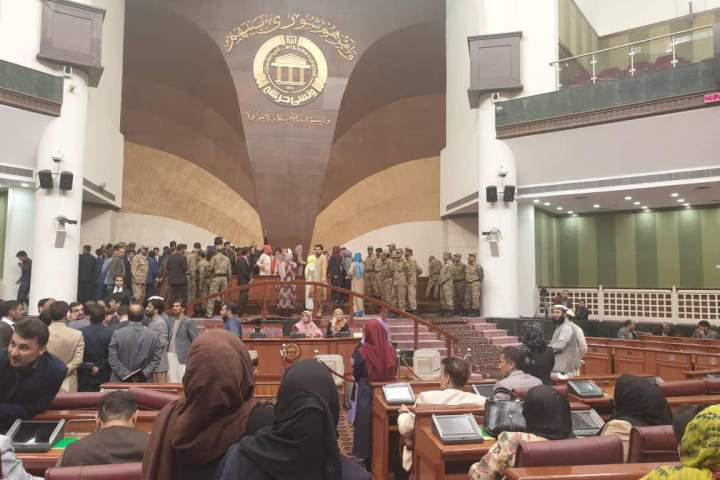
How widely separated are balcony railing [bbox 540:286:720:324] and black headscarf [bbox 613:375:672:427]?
10.9 meters

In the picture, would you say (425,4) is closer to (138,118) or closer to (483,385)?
(138,118)

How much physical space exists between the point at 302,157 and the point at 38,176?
7129mm

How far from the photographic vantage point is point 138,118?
18.6 m

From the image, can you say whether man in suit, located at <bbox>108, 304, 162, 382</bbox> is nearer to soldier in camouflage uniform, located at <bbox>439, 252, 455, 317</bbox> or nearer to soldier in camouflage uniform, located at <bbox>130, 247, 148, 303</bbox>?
soldier in camouflage uniform, located at <bbox>130, 247, 148, 303</bbox>

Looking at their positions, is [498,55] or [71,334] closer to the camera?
[71,334]

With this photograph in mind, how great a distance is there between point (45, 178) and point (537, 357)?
10.5 m

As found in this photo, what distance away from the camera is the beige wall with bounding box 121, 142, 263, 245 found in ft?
59.0

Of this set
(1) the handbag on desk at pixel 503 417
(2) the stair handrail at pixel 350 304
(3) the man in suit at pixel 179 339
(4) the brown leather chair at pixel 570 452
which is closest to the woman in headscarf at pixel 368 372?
(1) the handbag on desk at pixel 503 417

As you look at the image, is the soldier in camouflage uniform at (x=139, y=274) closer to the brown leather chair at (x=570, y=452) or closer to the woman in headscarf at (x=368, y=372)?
the woman in headscarf at (x=368, y=372)

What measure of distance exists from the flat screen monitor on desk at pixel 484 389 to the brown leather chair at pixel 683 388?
5.25ft

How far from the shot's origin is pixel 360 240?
19.1 m

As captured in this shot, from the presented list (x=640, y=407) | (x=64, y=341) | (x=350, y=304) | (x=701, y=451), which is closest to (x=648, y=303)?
(x=350, y=304)

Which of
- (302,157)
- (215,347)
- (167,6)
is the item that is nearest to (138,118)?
(167,6)

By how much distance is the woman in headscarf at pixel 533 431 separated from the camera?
108 inches
